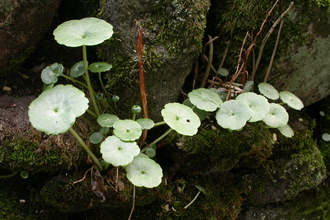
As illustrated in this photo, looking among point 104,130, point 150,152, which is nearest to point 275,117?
point 150,152

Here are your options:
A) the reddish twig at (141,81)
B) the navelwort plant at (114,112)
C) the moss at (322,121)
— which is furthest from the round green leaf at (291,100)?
the reddish twig at (141,81)

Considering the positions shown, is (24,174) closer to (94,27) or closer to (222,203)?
(94,27)

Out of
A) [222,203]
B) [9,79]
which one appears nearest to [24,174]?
[9,79]

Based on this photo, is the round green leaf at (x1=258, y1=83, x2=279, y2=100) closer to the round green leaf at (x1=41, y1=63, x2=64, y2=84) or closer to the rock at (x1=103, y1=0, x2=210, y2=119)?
the rock at (x1=103, y1=0, x2=210, y2=119)

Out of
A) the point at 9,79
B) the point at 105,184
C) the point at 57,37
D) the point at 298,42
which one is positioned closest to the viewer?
the point at 57,37

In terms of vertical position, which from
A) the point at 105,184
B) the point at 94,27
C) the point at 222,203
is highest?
the point at 94,27

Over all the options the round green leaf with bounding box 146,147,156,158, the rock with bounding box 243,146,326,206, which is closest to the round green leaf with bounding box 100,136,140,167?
the round green leaf with bounding box 146,147,156,158
